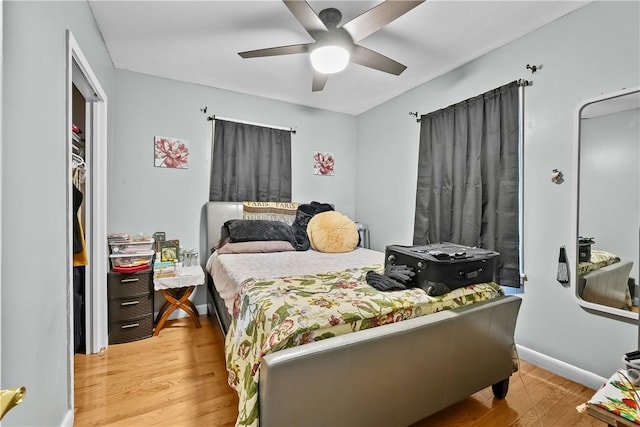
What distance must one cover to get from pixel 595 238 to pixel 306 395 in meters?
2.02

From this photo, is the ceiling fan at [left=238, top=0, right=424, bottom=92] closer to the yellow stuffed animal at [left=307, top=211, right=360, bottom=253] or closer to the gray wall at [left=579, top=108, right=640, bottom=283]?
the gray wall at [left=579, top=108, right=640, bottom=283]

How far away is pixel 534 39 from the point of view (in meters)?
2.21

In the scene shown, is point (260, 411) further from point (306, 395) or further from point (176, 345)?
point (176, 345)

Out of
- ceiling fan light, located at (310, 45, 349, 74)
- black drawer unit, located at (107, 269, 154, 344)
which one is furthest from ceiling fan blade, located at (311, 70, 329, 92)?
black drawer unit, located at (107, 269, 154, 344)

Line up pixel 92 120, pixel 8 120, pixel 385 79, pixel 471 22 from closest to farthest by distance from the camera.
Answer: pixel 8 120, pixel 471 22, pixel 92 120, pixel 385 79

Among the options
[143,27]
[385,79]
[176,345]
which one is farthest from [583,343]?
[143,27]

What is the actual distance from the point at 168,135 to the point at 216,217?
3.19ft

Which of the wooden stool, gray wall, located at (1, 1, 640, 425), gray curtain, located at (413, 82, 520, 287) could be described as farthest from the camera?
the wooden stool

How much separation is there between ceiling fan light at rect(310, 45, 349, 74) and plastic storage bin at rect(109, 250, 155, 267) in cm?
217

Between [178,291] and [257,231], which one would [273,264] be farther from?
[178,291]

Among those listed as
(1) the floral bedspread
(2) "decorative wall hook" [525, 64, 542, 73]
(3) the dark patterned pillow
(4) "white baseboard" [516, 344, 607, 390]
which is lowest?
(4) "white baseboard" [516, 344, 607, 390]

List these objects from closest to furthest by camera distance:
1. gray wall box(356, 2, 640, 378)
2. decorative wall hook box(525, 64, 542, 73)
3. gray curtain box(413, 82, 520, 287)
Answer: gray wall box(356, 2, 640, 378) < decorative wall hook box(525, 64, 542, 73) < gray curtain box(413, 82, 520, 287)

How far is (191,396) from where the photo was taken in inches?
71.9

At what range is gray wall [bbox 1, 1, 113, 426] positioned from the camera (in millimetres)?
1011
